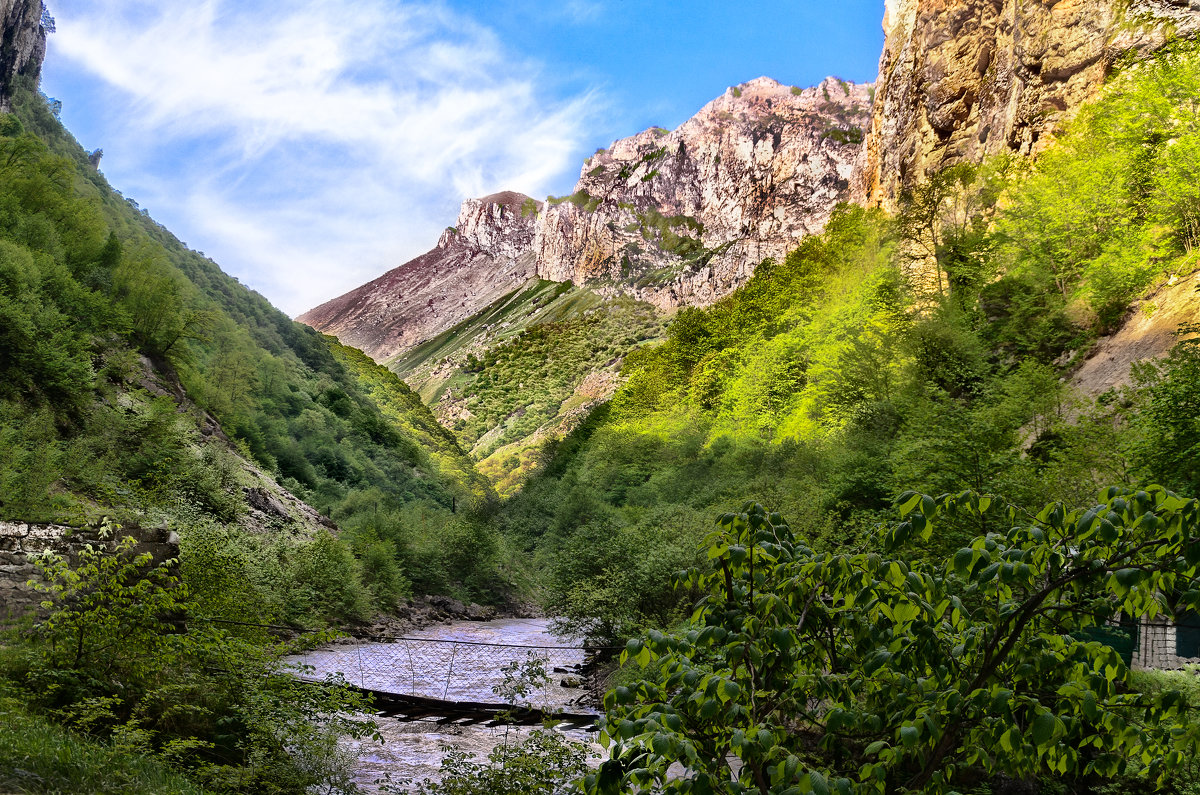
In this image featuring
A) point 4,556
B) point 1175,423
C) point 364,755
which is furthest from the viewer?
point 364,755

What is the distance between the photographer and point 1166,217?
1006 inches

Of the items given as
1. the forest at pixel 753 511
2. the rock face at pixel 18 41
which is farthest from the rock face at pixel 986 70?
the rock face at pixel 18 41

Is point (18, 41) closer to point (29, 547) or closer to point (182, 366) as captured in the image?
point (182, 366)

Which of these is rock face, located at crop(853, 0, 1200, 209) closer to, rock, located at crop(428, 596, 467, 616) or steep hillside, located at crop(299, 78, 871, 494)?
rock, located at crop(428, 596, 467, 616)

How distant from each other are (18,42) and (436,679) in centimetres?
7565

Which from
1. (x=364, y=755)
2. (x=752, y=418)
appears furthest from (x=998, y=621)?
(x=752, y=418)

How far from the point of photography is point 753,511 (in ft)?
13.0

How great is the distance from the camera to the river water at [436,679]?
15.4 metres

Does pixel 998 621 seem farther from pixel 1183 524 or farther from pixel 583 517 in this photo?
pixel 583 517

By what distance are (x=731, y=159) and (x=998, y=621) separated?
192 meters

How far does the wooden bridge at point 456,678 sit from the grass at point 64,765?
536 cm

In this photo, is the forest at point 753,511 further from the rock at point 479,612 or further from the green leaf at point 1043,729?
the rock at point 479,612

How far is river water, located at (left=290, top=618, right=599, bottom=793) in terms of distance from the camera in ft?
50.5

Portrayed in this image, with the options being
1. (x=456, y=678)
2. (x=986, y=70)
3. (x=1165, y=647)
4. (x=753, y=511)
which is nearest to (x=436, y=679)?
(x=456, y=678)
